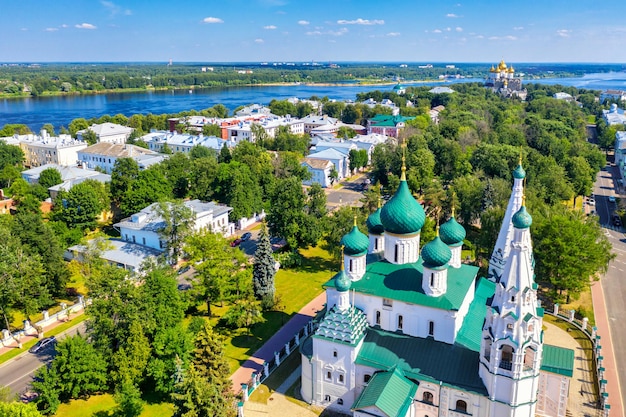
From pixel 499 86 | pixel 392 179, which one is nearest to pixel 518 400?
pixel 392 179

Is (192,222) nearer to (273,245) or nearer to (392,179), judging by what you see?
(273,245)

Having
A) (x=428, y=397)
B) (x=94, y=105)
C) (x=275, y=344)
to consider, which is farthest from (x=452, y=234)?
(x=94, y=105)

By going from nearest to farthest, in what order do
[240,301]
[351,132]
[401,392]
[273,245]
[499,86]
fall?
[401,392]
[240,301]
[273,245]
[351,132]
[499,86]

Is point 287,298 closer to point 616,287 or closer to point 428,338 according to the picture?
point 428,338

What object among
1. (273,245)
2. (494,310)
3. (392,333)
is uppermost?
(494,310)

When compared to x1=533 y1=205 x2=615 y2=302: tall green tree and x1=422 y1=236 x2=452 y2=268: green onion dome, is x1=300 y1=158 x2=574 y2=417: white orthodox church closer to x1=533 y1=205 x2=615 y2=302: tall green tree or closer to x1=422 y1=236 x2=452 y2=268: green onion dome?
x1=422 y1=236 x2=452 y2=268: green onion dome
